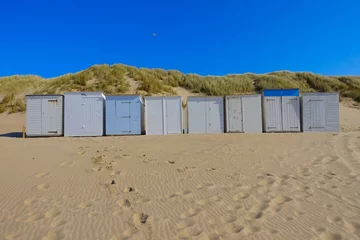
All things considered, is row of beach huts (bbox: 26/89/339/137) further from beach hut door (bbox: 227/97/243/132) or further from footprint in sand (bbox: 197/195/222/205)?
footprint in sand (bbox: 197/195/222/205)

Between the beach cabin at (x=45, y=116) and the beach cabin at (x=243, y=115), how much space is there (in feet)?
27.8

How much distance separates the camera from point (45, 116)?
12.3 metres

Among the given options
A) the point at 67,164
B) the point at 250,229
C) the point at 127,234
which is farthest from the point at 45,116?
the point at 250,229

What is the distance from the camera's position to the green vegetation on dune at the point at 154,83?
20.4m

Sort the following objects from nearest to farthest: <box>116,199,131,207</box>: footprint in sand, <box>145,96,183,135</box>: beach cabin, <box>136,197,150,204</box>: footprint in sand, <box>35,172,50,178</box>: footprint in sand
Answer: <box>116,199,131,207</box>: footprint in sand → <box>136,197,150,204</box>: footprint in sand → <box>35,172,50,178</box>: footprint in sand → <box>145,96,183,135</box>: beach cabin

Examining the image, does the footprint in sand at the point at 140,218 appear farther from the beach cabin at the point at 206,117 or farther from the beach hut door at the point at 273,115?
the beach hut door at the point at 273,115

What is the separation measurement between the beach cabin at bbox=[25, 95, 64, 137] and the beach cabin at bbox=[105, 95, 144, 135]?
7.85 feet

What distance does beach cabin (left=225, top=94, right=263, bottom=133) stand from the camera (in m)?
12.8

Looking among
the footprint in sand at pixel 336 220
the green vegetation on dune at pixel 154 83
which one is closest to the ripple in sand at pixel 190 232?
the footprint in sand at pixel 336 220

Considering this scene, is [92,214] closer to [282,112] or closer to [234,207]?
[234,207]

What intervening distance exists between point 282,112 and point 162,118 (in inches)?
246

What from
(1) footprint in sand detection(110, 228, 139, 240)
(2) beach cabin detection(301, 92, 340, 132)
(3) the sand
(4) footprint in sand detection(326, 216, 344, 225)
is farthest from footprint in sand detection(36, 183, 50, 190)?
(2) beach cabin detection(301, 92, 340, 132)

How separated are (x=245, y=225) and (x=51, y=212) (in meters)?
2.84

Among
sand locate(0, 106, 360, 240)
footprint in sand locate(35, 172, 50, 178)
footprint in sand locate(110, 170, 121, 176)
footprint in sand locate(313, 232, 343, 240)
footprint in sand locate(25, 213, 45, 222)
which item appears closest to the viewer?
footprint in sand locate(313, 232, 343, 240)
